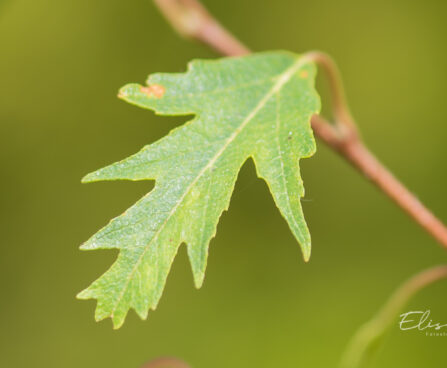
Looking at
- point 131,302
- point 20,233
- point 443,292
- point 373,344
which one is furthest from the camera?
point 20,233

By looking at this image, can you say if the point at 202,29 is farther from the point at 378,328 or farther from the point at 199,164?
the point at 378,328

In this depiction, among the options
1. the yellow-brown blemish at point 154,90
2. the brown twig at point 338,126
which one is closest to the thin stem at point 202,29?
the brown twig at point 338,126

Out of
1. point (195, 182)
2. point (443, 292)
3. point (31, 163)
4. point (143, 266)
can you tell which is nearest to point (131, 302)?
point (143, 266)

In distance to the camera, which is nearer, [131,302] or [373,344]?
[131,302]

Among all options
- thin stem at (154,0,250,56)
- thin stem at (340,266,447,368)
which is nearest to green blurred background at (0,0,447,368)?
thin stem at (340,266,447,368)

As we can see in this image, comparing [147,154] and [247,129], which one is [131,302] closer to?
[147,154]

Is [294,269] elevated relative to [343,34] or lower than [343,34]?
lower

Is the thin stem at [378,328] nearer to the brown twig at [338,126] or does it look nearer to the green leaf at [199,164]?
the brown twig at [338,126]

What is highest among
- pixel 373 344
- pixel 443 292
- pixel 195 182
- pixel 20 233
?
pixel 20 233
